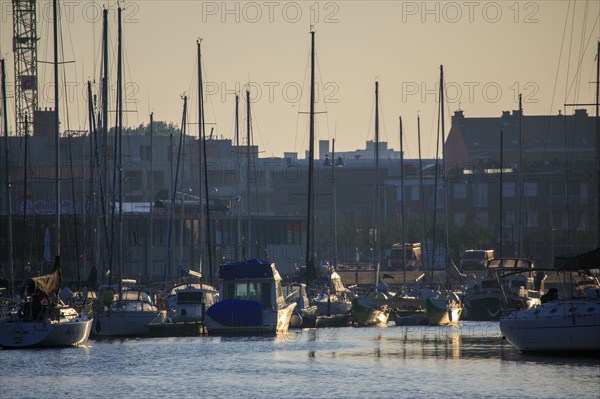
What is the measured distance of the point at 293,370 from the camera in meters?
57.3

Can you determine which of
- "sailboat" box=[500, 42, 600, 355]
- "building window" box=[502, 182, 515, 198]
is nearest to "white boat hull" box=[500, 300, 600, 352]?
"sailboat" box=[500, 42, 600, 355]

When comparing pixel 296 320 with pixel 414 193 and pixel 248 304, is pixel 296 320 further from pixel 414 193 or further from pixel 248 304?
pixel 414 193

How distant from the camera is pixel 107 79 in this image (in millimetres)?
77750

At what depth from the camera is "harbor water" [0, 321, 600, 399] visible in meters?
49.8

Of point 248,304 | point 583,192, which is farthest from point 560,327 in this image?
point 583,192

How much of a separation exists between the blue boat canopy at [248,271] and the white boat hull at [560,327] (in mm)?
18333

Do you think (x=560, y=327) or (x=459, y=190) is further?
(x=459, y=190)

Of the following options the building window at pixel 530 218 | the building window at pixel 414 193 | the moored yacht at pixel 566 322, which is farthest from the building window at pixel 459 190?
the moored yacht at pixel 566 322

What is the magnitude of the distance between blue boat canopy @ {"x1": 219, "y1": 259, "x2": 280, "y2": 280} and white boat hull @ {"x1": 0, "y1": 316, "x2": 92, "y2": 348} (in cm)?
1219

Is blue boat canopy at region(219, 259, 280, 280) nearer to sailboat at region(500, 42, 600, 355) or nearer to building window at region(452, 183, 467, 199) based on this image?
sailboat at region(500, 42, 600, 355)

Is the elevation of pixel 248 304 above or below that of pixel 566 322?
below

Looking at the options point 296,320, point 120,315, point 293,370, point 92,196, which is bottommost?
point 296,320

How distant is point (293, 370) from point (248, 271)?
18417 millimetres

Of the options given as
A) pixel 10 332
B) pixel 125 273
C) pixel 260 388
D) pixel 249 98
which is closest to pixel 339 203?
pixel 125 273
